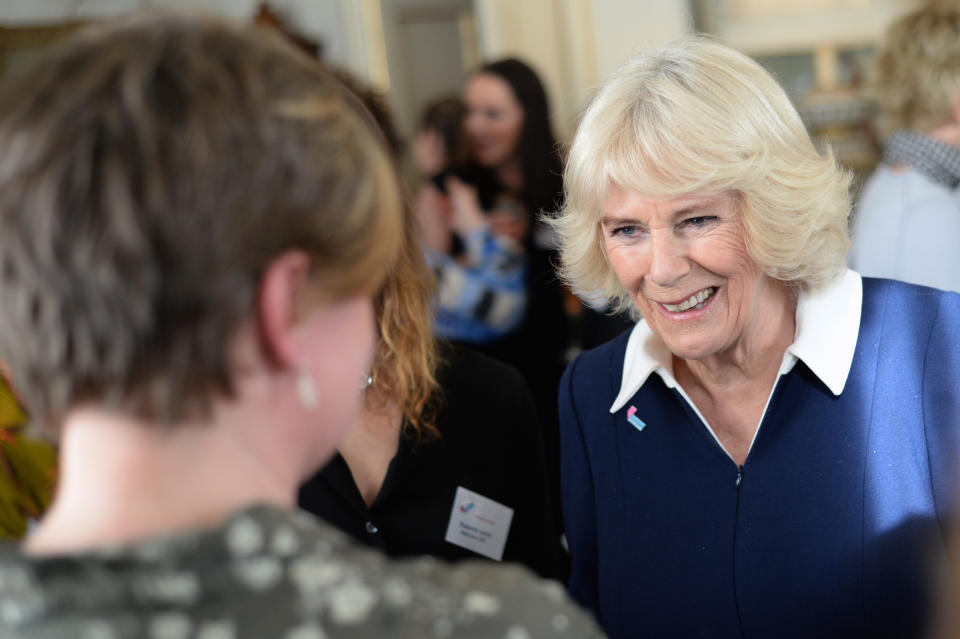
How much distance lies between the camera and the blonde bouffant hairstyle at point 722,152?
5.57 feet

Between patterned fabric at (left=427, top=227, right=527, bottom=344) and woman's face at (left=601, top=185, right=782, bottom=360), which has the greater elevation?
woman's face at (left=601, top=185, right=782, bottom=360)

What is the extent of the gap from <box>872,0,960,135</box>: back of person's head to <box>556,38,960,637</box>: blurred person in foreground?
Answer: 51.4 inches

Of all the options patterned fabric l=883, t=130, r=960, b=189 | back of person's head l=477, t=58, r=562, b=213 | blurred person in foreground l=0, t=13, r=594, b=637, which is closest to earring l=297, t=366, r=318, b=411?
blurred person in foreground l=0, t=13, r=594, b=637

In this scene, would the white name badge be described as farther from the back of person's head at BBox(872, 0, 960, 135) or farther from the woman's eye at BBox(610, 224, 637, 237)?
the back of person's head at BBox(872, 0, 960, 135)

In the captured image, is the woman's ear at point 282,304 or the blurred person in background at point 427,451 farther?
the blurred person in background at point 427,451

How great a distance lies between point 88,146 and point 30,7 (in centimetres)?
428

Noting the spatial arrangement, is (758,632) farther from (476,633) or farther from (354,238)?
(354,238)

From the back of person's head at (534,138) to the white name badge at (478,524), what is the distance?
1.46 m

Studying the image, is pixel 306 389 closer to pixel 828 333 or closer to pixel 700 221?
pixel 700 221

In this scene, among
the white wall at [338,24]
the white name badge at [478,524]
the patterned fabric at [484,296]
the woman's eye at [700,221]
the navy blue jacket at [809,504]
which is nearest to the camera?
the navy blue jacket at [809,504]

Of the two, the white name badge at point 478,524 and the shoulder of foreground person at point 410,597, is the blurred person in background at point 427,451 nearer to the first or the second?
the white name badge at point 478,524

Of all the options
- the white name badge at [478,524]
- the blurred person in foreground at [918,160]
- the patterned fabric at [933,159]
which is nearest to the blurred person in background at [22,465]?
the white name badge at [478,524]

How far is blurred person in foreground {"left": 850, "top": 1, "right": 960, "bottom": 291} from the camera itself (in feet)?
8.87

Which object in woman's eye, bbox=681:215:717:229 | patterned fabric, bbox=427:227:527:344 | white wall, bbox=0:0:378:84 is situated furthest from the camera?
white wall, bbox=0:0:378:84
